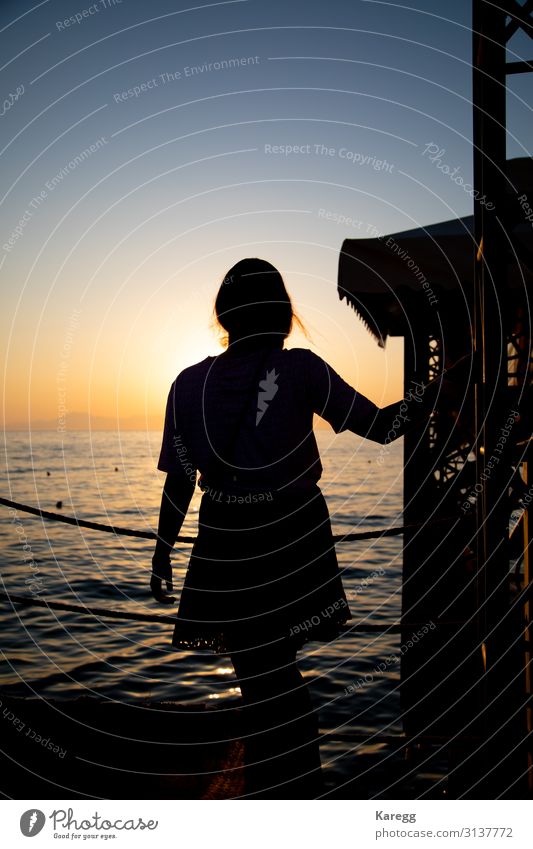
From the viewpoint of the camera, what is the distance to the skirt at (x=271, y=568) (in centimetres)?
263

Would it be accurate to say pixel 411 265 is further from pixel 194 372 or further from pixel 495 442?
pixel 194 372

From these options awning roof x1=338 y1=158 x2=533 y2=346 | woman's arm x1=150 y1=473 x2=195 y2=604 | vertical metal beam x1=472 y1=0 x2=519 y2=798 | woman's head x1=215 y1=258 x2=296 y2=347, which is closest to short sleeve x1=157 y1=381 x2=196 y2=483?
woman's arm x1=150 y1=473 x2=195 y2=604

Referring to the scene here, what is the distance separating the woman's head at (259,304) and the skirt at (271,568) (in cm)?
60

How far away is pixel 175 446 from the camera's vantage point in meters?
2.89

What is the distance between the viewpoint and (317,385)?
2619 mm

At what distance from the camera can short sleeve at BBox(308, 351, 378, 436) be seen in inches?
103

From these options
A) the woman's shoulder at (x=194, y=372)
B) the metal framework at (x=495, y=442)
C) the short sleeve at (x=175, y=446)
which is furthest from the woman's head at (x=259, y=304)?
the metal framework at (x=495, y=442)

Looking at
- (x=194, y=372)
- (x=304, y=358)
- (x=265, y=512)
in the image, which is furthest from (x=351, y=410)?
(x=194, y=372)

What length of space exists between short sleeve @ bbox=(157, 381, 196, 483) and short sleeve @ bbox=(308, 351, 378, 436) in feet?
1.80

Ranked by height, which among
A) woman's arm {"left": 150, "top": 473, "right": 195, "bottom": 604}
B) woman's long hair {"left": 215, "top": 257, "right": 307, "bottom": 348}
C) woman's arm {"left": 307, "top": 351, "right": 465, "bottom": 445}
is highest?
woman's long hair {"left": 215, "top": 257, "right": 307, "bottom": 348}

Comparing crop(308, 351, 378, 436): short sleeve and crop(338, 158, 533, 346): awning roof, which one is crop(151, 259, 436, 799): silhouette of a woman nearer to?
crop(308, 351, 378, 436): short sleeve
